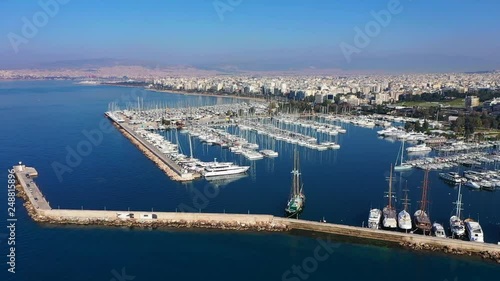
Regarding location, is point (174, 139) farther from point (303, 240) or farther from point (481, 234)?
point (481, 234)

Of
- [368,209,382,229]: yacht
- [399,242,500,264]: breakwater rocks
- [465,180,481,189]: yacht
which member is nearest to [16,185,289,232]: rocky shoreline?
[368,209,382,229]: yacht

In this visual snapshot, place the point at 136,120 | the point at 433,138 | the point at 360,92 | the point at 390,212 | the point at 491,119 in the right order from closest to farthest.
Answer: the point at 390,212
the point at 433,138
the point at 491,119
the point at 136,120
the point at 360,92

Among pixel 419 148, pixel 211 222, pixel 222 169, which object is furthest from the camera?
pixel 419 148

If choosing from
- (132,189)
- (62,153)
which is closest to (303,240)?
(132,189)

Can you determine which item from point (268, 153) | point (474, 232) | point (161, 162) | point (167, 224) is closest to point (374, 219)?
point (474, 232)

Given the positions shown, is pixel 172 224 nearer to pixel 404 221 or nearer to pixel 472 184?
pixel 404 221

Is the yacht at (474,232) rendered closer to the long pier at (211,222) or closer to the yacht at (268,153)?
the long pier at (211,222)
